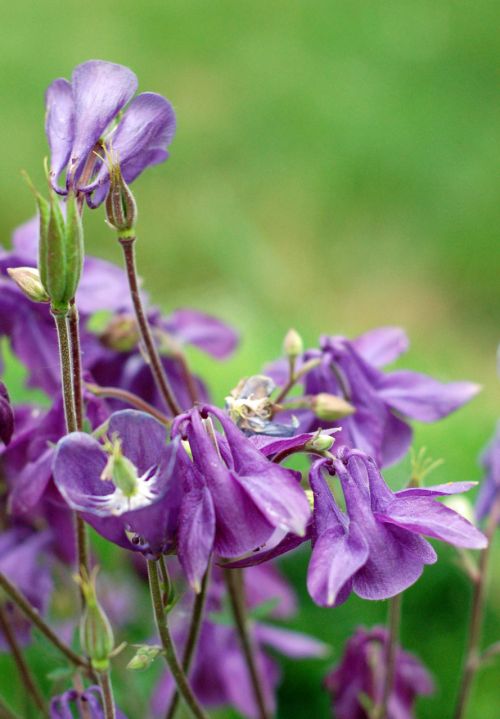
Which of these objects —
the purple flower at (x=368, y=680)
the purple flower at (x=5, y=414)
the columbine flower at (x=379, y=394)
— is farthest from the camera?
the purple flower at (x=368, y=680)

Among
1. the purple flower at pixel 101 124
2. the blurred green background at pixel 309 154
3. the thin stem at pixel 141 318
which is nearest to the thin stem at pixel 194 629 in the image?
the thin stem at pixel 141 318

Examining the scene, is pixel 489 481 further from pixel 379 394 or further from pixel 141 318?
pixel 141 318

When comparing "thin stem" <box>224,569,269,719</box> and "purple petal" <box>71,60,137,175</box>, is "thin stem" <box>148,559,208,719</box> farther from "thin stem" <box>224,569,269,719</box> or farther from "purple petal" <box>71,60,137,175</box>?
"purple petal" <box>71,60,137,175</box>

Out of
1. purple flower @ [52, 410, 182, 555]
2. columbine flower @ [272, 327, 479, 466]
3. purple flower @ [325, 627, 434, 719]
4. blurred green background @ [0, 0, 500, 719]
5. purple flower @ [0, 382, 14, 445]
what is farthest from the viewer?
blurred green background @ [0, 0, 500, 719]

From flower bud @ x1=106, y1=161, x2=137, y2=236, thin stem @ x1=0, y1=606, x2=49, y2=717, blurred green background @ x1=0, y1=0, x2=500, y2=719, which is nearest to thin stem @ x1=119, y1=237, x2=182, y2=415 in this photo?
flower bud @ x1=106, y1=161, x2=137, y2=236

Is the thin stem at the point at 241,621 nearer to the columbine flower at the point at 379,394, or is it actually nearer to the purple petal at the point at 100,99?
the columbine flower at the point at 379,394

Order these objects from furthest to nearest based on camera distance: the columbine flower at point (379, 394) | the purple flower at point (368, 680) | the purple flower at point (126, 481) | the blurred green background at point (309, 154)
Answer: the blurred green background at point (309, 154), the purple flower at point (368, 680), the columbine flower at point (379, 394), the purple flower at point (126, 481)

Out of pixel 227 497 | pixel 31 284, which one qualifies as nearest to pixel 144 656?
pixel 227 497
